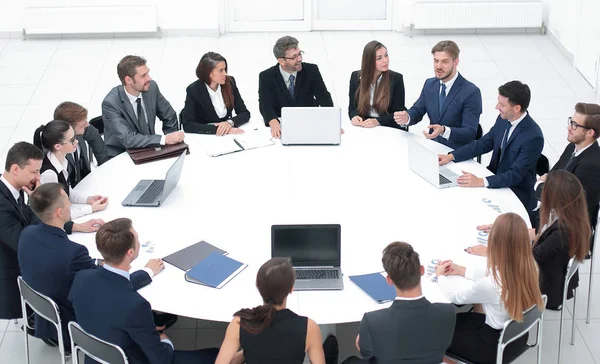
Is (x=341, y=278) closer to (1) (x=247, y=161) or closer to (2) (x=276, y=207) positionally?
(2) (x=276, y=207)

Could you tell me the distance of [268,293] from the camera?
370 cm

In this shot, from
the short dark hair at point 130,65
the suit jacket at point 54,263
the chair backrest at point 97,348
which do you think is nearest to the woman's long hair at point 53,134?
the short dark hair at point 130,65

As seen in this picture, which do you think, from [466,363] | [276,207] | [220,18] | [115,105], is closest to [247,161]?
[276,207]

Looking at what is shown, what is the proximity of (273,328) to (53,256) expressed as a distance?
133cm

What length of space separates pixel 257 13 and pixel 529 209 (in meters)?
6.32

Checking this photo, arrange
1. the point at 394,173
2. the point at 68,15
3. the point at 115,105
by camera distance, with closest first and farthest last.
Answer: the point at 394,173 < the point at 115,105 < the point at 68,15

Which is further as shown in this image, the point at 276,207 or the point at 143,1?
the point at 143,1

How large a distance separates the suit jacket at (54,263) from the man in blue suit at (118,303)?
193 millimetres

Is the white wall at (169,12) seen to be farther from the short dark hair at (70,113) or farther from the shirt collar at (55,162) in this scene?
the shirt collar at (55,162)

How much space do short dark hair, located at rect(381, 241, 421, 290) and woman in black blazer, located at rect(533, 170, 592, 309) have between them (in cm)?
108

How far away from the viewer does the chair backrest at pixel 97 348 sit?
12.7 ft

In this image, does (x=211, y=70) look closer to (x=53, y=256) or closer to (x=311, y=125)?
(x=311, y=125)

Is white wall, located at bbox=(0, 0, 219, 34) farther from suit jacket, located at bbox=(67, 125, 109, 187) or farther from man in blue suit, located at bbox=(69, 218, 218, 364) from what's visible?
man in blue suit, located at bbox=(69, 218, 218, 364)

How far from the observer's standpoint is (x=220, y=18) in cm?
1102
